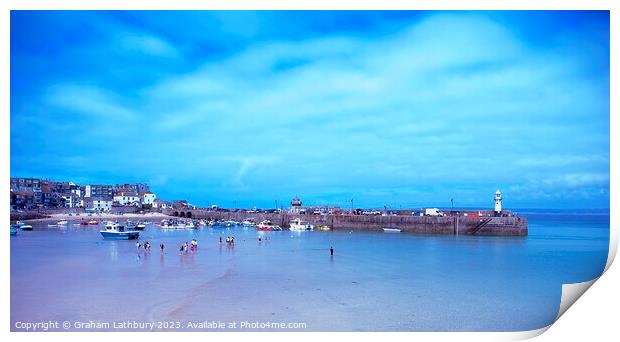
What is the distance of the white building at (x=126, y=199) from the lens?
55125 millimetres

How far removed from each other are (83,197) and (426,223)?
A: 38634 mm

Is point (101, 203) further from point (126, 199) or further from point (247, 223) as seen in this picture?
point (247, 223)

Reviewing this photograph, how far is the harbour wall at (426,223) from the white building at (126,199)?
80.1 ft

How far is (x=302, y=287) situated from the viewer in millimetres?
10164

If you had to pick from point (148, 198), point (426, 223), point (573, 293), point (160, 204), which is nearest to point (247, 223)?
point (426, 223)

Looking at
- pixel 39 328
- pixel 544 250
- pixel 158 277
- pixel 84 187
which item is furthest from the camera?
pixel 84 187

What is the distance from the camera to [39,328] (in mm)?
6883

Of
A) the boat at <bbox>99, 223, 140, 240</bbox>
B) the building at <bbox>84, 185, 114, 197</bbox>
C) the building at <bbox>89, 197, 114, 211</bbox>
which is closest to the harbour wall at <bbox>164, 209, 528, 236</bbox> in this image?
the boat at <bbox>99, 223, 140, 240</bbox>
